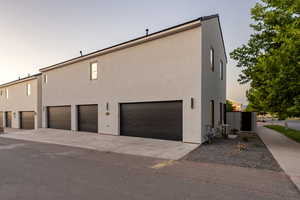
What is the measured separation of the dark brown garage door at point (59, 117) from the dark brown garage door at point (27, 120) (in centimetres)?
320

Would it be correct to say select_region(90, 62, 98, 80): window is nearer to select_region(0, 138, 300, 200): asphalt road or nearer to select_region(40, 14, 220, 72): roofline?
select_region(40, 14, 220, 72): roofline

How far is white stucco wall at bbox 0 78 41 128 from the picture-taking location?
16875 mm

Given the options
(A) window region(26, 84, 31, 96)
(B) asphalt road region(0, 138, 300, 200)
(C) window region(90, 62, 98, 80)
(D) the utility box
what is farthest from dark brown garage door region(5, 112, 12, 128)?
(D) the utility box

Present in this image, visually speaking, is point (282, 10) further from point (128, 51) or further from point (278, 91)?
point (128, 51)

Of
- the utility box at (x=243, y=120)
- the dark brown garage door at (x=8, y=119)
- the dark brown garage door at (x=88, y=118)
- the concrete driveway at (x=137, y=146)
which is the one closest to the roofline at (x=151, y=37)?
the dark brown garage door at (x=88, y=118)

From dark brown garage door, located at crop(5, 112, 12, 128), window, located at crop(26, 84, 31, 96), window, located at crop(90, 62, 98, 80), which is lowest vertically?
dark brown garage door, located at crop(5, 112, 12, 128)

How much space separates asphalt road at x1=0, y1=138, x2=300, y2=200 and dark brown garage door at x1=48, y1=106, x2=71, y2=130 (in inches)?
371

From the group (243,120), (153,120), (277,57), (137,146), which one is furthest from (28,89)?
(243,120)

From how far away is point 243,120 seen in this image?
1407cm

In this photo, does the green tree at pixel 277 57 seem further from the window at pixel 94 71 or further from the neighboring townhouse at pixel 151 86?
the window at pixel 94 71

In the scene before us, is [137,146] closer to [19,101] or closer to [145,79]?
[145,79]

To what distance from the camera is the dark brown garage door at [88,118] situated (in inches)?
491

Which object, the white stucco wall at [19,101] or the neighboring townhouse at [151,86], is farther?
the white stucco wall at [19,101]

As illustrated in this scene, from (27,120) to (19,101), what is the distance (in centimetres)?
285
